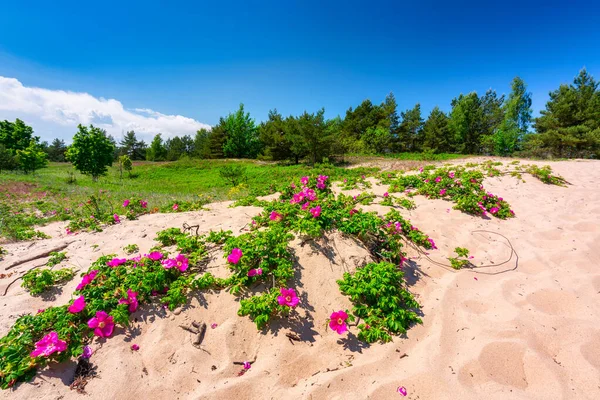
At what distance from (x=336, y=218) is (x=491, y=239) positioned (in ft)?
8.92

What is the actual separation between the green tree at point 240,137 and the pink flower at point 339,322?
110 ft

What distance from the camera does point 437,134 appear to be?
28.5 metres

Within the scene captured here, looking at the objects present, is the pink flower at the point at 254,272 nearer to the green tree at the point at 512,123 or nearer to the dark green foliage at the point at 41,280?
the dark green foliage at the point at 41,280

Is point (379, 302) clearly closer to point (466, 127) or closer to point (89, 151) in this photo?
point (89, 151)

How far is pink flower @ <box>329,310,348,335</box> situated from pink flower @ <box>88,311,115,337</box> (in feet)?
5.94

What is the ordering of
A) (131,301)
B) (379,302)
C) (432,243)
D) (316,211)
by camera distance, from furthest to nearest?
(432,243), (316,211), (379,302), (131,301)

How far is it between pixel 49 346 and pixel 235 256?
1.43 metres

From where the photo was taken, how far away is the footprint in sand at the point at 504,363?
1725mm

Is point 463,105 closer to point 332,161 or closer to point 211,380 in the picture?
point 332,161

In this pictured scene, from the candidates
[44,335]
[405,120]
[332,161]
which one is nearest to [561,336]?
[44,335]

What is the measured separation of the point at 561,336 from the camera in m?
2.06

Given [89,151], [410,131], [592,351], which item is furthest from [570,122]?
[89,151]

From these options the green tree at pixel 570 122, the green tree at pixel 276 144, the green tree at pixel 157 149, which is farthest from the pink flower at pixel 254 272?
the green tree at pixel 157 149

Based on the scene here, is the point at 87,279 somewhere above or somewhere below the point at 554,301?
above
